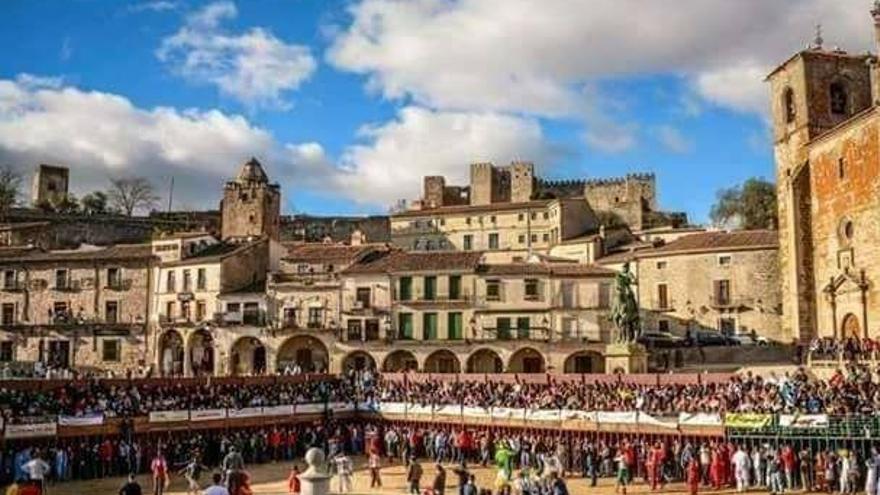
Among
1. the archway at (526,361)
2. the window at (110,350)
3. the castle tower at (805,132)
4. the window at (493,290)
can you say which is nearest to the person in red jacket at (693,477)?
the castle tower at (805,132)

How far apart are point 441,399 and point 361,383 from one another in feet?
17.3

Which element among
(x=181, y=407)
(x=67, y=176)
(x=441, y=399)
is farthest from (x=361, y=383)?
(x=67, y=176)

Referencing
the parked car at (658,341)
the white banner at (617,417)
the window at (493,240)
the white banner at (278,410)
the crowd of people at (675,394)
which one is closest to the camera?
the crowd of people at (675,394)

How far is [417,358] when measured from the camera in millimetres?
53219

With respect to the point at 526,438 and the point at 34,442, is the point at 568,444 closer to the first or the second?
the point at 526,438

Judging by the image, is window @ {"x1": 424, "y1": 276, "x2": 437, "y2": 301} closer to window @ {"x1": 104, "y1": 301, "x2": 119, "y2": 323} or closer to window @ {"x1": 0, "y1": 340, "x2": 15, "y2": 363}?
window @ {"x1": 104, "y1": 301, "x2": 119, "y2": 323}

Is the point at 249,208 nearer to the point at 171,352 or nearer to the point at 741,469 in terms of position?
the point at 171,352

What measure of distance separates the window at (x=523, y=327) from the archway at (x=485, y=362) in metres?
1.85

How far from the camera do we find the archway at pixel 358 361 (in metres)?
54.2

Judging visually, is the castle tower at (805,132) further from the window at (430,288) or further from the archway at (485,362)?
the window at (430,288)

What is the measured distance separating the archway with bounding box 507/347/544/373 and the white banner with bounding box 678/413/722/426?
70.2 ft

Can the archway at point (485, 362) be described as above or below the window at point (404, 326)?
below

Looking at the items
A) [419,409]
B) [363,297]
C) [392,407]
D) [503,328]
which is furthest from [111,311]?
[419,409]

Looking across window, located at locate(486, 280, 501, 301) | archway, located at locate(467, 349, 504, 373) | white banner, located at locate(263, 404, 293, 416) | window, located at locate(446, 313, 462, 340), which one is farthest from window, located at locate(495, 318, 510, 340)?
white banner, located at locate(263, 404, 293, 416)
